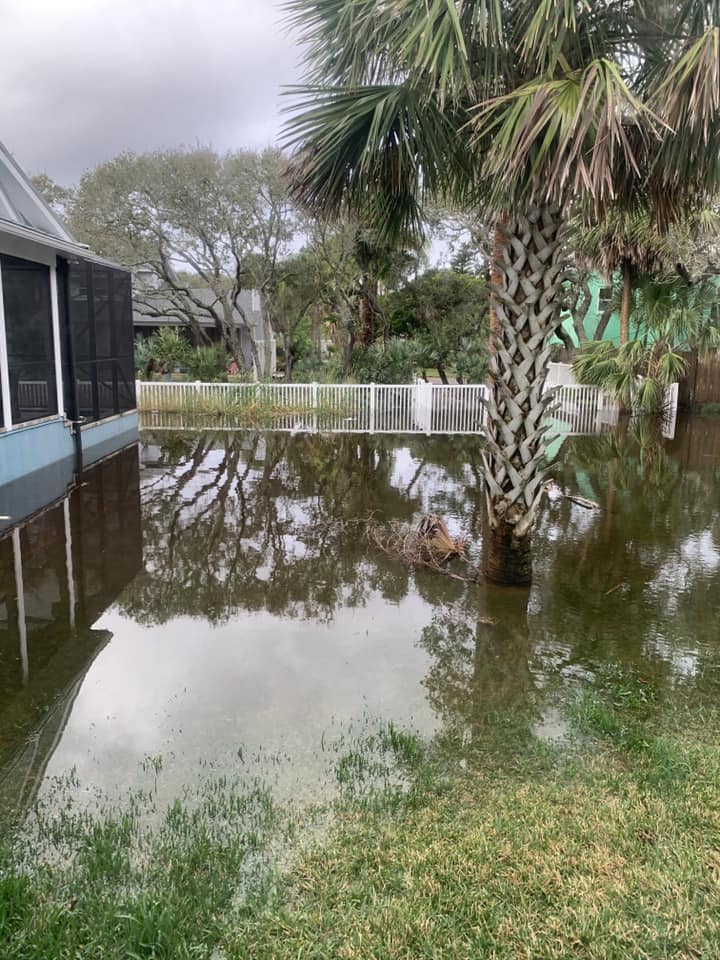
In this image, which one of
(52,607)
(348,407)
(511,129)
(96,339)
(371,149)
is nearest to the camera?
(511,129)

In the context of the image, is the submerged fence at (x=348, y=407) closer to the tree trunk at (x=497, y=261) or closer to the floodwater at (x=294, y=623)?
the floodwater at (x=294, y=623)

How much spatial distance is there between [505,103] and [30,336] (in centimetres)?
807

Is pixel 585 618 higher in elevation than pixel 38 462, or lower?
lower

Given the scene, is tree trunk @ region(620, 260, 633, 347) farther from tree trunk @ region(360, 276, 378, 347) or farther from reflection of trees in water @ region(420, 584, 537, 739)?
reflection of trees in water @ region(420, 584, 537, 739)

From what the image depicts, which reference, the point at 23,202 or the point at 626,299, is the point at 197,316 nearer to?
the point at 626,299

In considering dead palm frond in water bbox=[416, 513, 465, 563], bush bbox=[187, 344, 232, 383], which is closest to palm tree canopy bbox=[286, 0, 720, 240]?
dead palm frond in water bbox=[416, 513, 465, 563]

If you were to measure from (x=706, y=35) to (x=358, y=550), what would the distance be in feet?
16.0

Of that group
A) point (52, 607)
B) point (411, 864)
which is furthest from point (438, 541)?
point (411, 864)

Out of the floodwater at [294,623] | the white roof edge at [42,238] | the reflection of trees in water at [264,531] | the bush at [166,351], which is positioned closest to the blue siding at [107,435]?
the reflection of trees in water at [264,531]

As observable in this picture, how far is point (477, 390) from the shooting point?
47.9 ft

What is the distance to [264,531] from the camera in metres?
7.57

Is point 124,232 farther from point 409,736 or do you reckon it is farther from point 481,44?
point 409,736

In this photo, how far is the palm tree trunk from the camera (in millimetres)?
5188

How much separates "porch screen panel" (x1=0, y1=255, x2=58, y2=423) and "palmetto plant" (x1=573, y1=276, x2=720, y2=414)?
11.4 metres
